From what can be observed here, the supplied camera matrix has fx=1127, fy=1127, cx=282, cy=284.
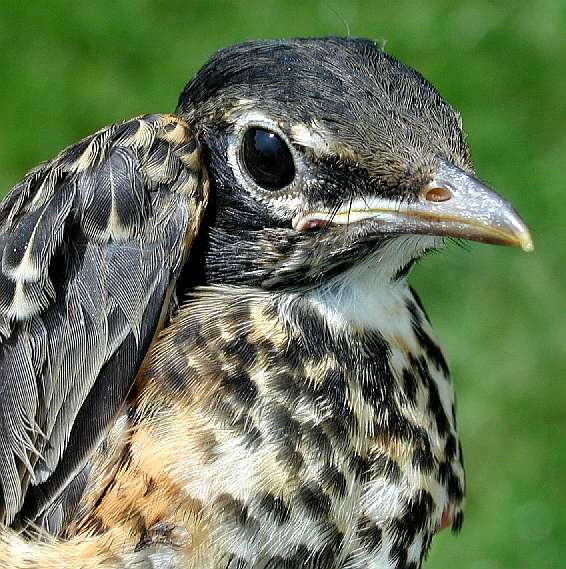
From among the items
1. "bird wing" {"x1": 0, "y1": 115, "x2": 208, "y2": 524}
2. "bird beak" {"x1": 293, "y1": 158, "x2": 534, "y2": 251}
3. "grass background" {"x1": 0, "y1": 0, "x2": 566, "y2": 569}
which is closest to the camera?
"bird beak" {"x1": 293, "y1": 158, "x2": 534, "y2": 251}

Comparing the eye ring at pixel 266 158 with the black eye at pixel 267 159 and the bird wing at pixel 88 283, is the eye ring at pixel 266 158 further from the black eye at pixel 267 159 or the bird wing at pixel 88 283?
the bird wing at pixel 88 283

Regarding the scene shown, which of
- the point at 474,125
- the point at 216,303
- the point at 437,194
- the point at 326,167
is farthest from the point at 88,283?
the point at 474,125

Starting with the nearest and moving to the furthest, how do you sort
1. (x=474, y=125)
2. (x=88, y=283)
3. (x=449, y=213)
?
(x=449, y=213)
(x=88, y=283)
(x=474, y=125)

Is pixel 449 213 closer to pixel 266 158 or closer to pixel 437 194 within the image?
pixel 437 194

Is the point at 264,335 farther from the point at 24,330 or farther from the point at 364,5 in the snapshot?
the point at 364,5

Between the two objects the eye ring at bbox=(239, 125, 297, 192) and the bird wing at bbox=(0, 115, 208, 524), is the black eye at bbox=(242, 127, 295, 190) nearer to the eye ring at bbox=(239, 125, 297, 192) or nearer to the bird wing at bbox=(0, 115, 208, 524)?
the eye ring at bbox=(239, 125, 297, 192)

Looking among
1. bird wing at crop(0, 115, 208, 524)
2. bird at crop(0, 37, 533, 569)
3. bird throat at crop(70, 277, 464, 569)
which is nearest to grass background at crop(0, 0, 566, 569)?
bird throat at crop(70, 277, 464, 569)

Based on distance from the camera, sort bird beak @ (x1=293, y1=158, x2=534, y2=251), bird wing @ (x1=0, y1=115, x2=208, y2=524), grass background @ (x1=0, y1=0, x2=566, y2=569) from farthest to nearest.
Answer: grass background @ (x1=0, y1=0, x2=566, y2=569), bird wing @ (x1=0, y1=115, x2=208, y2=524), bird beak @ (x1=293, y1=158, x2=534, y2=251)

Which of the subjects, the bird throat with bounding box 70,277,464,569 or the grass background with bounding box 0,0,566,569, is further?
the grass background with bounding box 0,0,566,569
